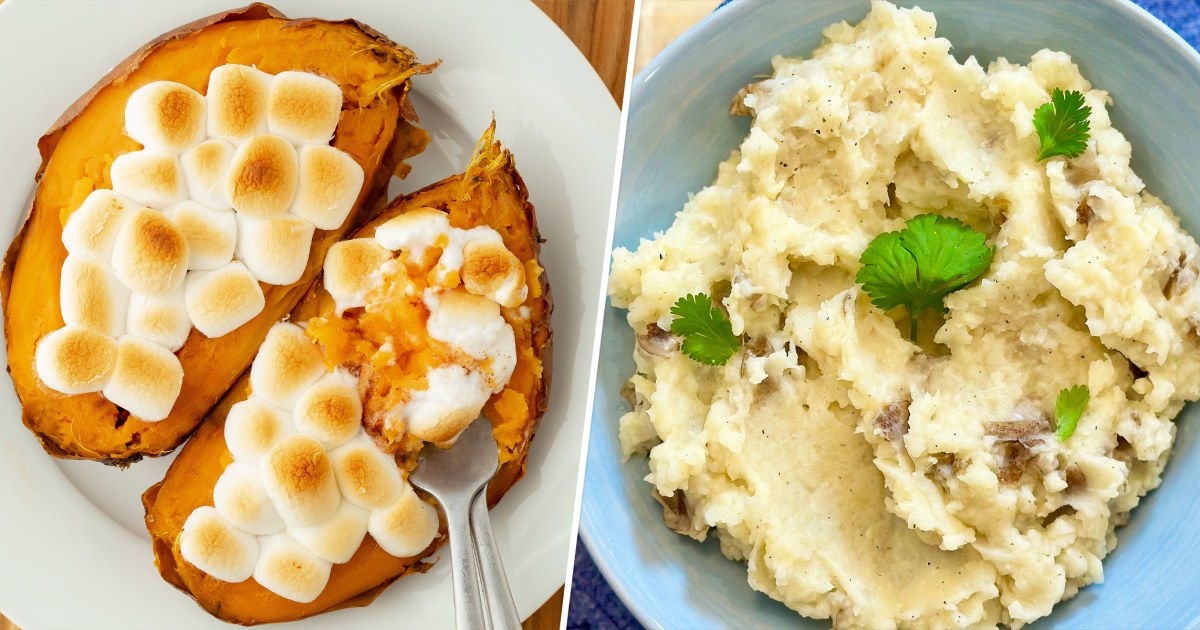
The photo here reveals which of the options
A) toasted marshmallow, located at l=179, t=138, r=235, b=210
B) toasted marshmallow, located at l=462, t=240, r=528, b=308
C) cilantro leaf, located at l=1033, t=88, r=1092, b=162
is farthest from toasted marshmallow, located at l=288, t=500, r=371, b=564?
cilantro leaf, located at l=1033, t=88, r=1092, b=162

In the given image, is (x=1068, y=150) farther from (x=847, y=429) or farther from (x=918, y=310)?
(x=847, y=429)

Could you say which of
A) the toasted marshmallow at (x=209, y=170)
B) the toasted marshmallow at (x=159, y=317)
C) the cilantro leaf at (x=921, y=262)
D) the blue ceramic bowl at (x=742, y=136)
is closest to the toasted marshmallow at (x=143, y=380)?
the toasted marshmallow at (x=159, y=317)

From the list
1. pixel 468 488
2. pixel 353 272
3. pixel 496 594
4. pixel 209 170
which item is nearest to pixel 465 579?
pixel 496 594

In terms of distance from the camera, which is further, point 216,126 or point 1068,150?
point 216,126

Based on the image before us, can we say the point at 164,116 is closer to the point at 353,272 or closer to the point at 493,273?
the point at 353,272

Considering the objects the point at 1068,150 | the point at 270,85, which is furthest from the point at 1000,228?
the point at 270,85

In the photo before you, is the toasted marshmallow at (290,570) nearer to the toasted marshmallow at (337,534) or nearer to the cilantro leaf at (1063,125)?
the toasted marshmallow at (337,534)

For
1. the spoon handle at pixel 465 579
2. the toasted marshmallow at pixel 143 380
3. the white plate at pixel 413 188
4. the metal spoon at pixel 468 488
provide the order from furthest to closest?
the white plate at pixel 413 188 < the toasted marshmallow at pixel 143 380 < the metal spoon at pixel 468 488 < the spoon handle at pixel 465 579
